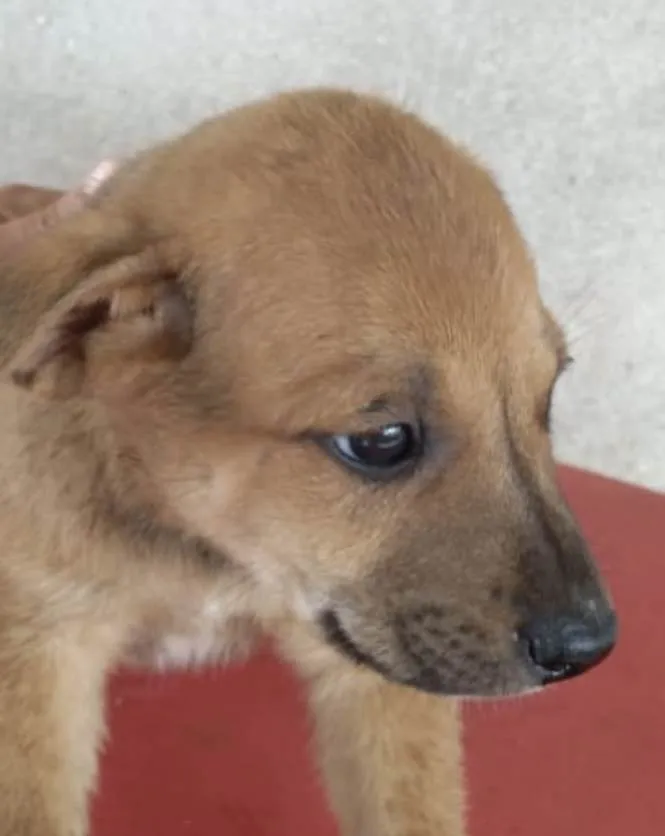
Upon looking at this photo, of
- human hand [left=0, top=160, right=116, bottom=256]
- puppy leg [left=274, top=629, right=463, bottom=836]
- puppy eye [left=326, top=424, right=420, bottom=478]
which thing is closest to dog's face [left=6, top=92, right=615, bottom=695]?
puppy eye [left=326, top=424, right=420, bottom=478]

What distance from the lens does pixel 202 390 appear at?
59.2 inches

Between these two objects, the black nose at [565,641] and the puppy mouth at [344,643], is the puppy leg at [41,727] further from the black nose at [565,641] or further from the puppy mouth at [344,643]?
the black nose at [565,641]

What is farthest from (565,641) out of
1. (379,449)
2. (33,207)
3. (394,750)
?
(33,207)

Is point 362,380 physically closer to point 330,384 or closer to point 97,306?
point 330,384

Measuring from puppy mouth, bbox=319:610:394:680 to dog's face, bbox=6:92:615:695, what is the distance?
20 millimetres

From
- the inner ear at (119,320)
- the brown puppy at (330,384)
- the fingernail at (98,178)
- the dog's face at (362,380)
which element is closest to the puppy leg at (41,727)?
the brown puppy at (330,384)

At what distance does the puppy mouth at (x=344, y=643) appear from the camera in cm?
158

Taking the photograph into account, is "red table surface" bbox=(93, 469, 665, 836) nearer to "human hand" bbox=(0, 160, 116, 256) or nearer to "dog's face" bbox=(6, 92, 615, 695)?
"dog's face" bbox=(6, 92, 615, 695)

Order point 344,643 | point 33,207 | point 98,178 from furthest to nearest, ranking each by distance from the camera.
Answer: point 33,207
point 98,178
point 344,643

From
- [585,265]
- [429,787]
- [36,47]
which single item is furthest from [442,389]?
[36,47]

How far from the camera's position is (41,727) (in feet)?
5.68

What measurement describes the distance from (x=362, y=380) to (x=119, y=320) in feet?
0.84

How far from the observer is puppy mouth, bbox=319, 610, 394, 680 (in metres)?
1.58

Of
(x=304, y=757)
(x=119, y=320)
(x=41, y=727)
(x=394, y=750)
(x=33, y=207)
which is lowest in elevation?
(x=304, y=757)
